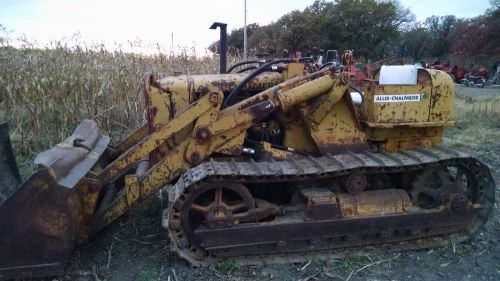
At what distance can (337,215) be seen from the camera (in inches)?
153

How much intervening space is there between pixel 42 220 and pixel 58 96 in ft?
13.2

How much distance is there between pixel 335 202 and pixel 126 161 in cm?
185

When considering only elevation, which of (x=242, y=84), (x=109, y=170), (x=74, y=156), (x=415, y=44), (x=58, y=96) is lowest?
(x=109, y=170)

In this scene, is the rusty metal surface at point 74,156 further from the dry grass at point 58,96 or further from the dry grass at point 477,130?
the dry grass at point 477,130

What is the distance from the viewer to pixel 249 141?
14.0ft

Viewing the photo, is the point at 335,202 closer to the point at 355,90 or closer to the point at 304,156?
the point at 304,156

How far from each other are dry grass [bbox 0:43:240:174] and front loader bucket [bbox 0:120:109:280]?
9.65 feet

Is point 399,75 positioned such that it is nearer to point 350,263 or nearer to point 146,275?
point 350,263

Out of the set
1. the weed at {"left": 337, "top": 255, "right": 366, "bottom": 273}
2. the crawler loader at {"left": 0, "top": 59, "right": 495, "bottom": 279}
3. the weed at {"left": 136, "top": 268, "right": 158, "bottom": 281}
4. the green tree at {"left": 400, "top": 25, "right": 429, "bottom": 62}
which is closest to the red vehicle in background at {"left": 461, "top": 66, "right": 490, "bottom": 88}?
the green tree at {"left": 400, "top": 25, "right": 429, "bottom": 62}

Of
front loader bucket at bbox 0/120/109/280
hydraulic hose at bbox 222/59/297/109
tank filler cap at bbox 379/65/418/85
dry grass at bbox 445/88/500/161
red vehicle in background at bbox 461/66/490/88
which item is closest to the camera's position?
front loader bucket at bbox 0/120/109/280

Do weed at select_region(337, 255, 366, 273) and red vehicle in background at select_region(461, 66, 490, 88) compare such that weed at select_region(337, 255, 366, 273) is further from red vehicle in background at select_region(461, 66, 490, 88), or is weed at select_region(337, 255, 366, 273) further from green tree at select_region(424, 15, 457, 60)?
green tree at select_region(424, 15, 457, 60)

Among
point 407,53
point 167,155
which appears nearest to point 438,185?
point 167,155

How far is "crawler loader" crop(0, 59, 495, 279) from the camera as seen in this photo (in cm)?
349

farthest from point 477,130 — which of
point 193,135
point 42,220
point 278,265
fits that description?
point 42,220
